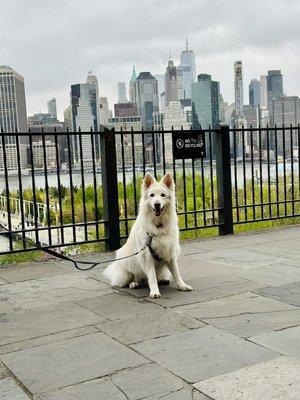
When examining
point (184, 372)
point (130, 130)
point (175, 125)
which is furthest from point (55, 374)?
point (175, 125)

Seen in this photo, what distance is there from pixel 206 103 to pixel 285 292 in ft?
38.5

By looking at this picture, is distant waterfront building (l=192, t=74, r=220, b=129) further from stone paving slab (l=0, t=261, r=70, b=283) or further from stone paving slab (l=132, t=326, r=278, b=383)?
stone paving slab (l=132, t=326, r=278, b=383)

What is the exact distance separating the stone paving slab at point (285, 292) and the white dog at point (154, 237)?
862mm

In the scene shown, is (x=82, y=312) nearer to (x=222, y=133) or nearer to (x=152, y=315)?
(x=152, y=315)

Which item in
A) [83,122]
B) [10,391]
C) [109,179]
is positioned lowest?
[10,391]

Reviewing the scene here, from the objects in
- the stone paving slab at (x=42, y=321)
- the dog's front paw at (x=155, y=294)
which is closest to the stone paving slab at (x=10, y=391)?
the stone paving slab at (x=42, y=321)

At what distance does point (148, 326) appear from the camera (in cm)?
441

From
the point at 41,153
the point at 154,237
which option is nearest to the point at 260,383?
the point at 154,237

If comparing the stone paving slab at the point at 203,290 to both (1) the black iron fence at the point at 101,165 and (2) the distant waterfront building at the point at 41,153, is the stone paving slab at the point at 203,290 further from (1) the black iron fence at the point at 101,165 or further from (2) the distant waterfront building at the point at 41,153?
(2) the distant waterfront building at the point at 41,153

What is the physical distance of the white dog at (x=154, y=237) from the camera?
5.53 meters

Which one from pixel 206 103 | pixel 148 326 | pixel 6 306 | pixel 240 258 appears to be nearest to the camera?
pixel 148 326

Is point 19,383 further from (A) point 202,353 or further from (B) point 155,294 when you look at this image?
(B) point 155,294

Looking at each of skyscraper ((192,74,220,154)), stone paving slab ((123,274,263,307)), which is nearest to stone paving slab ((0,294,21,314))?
stone paving slab ((123,274,263,307))

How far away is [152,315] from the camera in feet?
15.6
